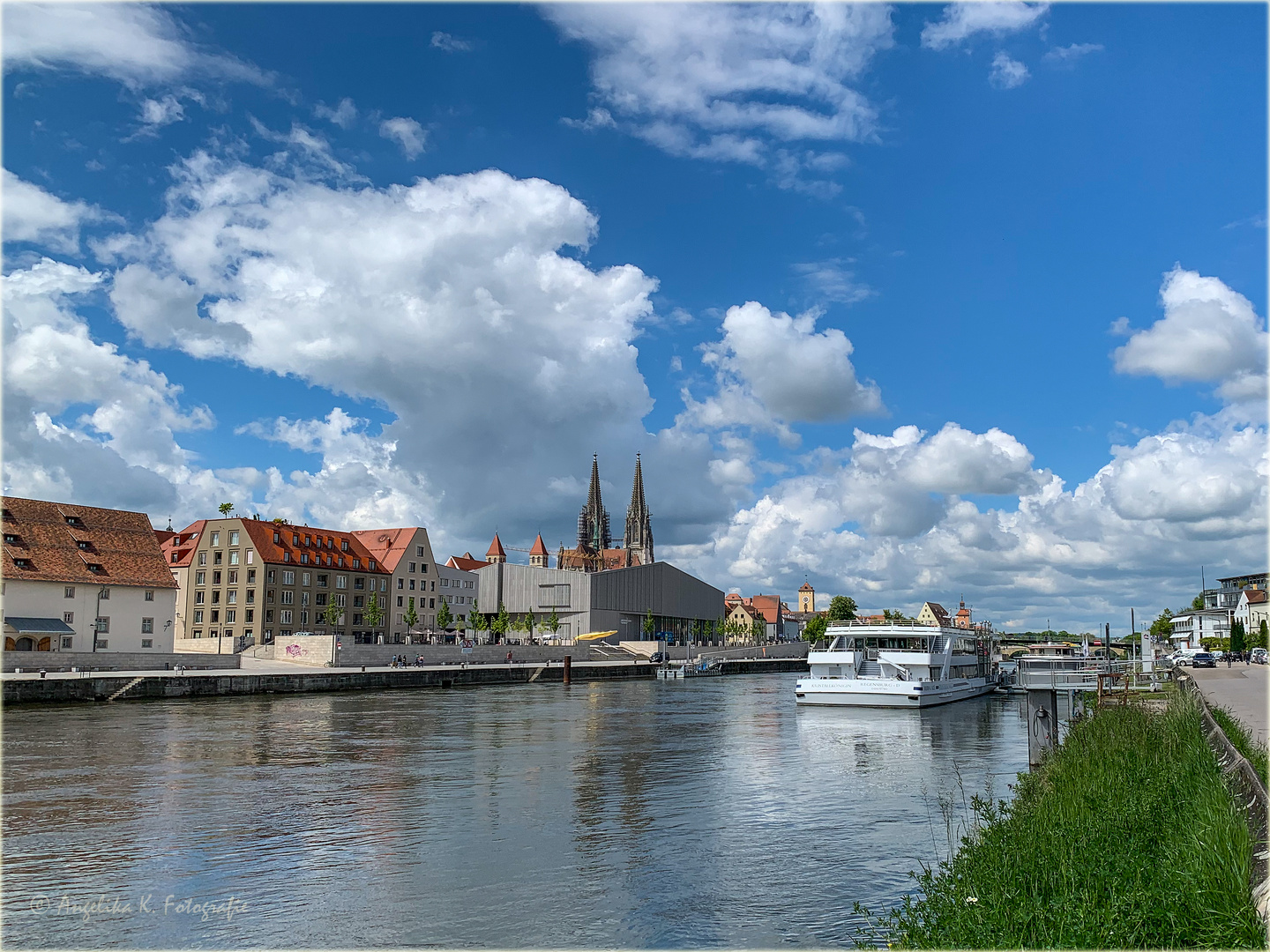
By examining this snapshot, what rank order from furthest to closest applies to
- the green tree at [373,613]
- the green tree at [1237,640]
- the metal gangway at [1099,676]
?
the green tree at [1237,640]
the green tree at [373,613]
the metal gangway at [1099,676]

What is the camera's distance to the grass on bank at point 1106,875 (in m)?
10.0

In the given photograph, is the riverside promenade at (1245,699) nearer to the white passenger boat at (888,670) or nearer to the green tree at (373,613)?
the white passenger boat at (888,670)

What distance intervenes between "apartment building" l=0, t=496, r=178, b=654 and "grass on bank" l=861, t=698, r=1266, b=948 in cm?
7477

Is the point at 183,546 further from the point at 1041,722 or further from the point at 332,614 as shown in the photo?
the point at 1041,722

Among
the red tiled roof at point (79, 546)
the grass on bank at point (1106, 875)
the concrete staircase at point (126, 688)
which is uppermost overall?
the red tiled roof at point (79, 546)

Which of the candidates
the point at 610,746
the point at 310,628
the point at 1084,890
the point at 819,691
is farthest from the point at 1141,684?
the point at 310,628

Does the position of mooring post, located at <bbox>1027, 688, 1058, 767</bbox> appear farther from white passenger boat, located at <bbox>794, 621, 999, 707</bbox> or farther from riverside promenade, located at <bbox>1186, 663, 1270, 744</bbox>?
white passenger boat, located at <bbox>794, 621, 999, 707</bbox>

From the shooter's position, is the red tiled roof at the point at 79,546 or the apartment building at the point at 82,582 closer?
the apartment building at the point at 82,582

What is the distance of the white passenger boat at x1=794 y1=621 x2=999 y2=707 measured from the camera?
6144 cm

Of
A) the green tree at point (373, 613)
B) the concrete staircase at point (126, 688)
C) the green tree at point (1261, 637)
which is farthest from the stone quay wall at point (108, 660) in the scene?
the green tree at point (1261, 637)

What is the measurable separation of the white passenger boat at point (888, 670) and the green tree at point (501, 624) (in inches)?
2923

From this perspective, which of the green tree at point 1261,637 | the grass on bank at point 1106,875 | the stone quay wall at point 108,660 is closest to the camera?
the grass on bank at point 1106,875

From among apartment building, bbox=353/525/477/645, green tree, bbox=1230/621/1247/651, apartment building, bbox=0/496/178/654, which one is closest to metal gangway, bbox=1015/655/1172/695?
green tree, bbox=1230/621/1247/651

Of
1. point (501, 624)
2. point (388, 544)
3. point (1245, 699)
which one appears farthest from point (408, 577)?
point (1245, 699)
